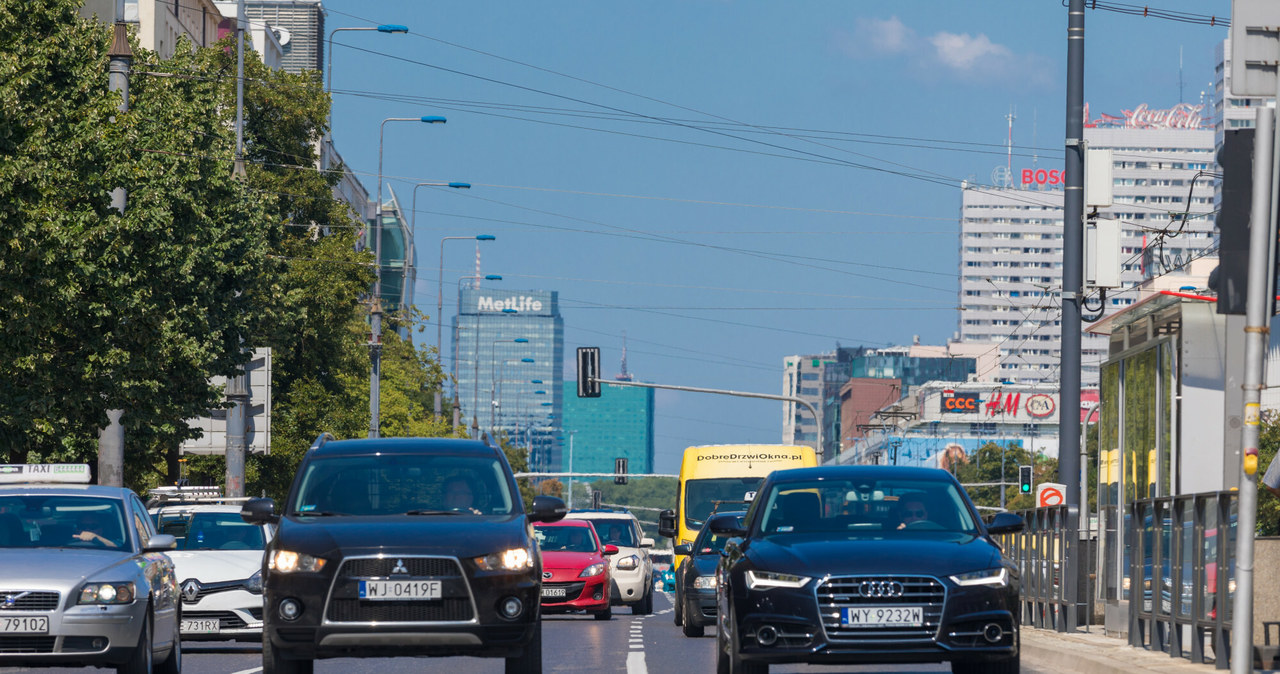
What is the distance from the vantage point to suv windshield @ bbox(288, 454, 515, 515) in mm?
13961

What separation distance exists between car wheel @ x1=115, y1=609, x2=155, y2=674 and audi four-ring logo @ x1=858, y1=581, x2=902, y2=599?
515cm

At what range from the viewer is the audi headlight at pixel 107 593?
13.8m

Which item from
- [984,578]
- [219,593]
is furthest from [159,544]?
[984,578]

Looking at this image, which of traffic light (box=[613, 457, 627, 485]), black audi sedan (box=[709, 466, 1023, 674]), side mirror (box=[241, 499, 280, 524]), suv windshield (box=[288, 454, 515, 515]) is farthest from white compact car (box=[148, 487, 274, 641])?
traffic light (box=[613, 457, 627, 485])

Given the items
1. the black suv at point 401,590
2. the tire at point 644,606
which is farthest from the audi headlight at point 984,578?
the tire at point 644,606

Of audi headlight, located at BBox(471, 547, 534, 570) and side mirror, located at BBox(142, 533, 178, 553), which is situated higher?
audi headlight, located at BBox(471, 547, 534, 570)

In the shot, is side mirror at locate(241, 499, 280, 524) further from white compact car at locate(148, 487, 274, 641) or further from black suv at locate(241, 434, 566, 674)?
white compact car at locate(148, 487, 274, 641)

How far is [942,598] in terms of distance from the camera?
1245 centimetres

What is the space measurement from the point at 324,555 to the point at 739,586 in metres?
2.64

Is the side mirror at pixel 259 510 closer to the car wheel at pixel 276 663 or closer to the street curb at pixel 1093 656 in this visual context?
the car wheel at pixel 276 663

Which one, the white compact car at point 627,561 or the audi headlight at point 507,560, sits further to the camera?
the white compact car at point 627,561

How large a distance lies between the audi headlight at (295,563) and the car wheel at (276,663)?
→ 0.42m

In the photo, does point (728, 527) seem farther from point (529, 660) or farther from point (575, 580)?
point (575, 580)

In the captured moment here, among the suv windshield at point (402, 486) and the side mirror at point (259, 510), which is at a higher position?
the suv windshield at point (402, 486)
